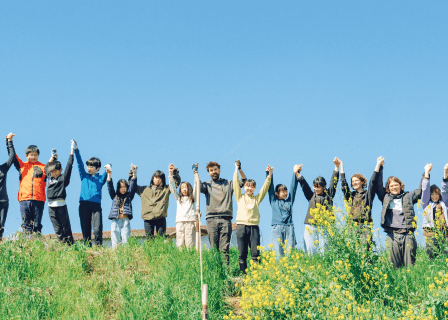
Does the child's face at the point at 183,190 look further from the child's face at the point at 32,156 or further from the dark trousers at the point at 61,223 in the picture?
the child's face at the point at 32,156

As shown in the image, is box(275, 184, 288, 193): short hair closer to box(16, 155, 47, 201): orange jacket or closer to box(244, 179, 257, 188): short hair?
box(244, 179, 257, 188): short hair

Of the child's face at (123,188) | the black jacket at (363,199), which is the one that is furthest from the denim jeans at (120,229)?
the black jacket at (363,199)

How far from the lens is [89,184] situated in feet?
31.6

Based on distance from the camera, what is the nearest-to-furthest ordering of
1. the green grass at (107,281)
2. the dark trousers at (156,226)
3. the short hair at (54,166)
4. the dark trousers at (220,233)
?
1. the green grass at (107,281)
2. the dark trousers at (220,233)
3. the short hair at (54,166)
4. the dark trousers at (156,226)

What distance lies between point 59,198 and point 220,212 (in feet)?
11.1

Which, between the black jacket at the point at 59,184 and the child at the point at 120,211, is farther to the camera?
the child at the point at 120,211

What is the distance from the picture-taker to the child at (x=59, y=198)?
31.0ft

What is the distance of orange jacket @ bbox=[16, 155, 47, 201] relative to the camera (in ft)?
31.2

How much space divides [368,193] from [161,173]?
448 cm

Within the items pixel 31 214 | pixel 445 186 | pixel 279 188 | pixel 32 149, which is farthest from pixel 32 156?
pixel 445 186

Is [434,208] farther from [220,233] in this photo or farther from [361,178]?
[220,233]

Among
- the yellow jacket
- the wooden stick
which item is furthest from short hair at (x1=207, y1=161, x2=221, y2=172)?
the wooden stick

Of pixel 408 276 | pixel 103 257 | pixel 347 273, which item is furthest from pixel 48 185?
pixel 408 276

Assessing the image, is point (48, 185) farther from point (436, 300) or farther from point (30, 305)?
point (436, 300)
